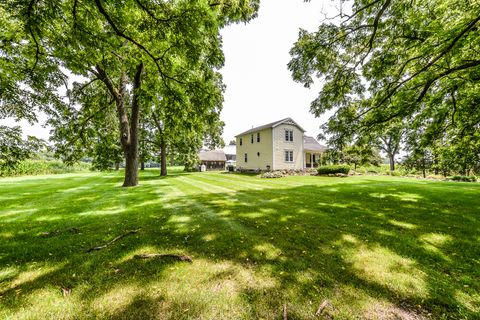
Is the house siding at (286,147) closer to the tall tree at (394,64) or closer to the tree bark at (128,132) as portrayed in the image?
the tall tree at (394,64)

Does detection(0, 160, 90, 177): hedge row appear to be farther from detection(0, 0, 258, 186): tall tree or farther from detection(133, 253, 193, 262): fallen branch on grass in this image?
detection(133, 253, 193, 262): fallen branch on grass

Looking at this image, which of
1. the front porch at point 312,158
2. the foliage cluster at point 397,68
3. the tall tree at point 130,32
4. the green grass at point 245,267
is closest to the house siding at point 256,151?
the front porch at point 312,158

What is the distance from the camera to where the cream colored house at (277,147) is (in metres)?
26.7

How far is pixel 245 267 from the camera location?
10.8 ft

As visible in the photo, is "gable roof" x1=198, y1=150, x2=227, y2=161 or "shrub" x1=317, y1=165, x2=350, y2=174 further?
"gable roof" x1=198, y1=150, x2=227, y2=161

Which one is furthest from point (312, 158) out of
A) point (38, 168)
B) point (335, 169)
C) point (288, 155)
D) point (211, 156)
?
point (38, 168)

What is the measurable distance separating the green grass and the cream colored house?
818 inches

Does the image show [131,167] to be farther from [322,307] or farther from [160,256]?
[322,307]

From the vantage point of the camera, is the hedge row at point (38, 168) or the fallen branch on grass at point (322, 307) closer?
the fallen branch on grass at point (322, 307)

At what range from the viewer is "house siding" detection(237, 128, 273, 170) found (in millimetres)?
27130

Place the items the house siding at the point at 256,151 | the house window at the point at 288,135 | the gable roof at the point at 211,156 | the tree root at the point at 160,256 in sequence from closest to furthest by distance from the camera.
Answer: the tree root at the point at 160,256 < the house siding at the point at 256,151 < the house window at the point at 288,135 < the gable roof at the point at 211,156

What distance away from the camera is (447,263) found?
3.40 metres

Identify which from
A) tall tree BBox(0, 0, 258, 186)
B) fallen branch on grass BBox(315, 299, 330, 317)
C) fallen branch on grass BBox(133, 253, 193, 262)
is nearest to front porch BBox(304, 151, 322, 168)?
tall tree BBox(0, 0, 258, 186)

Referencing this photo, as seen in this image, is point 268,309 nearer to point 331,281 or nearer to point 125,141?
point 331,281
